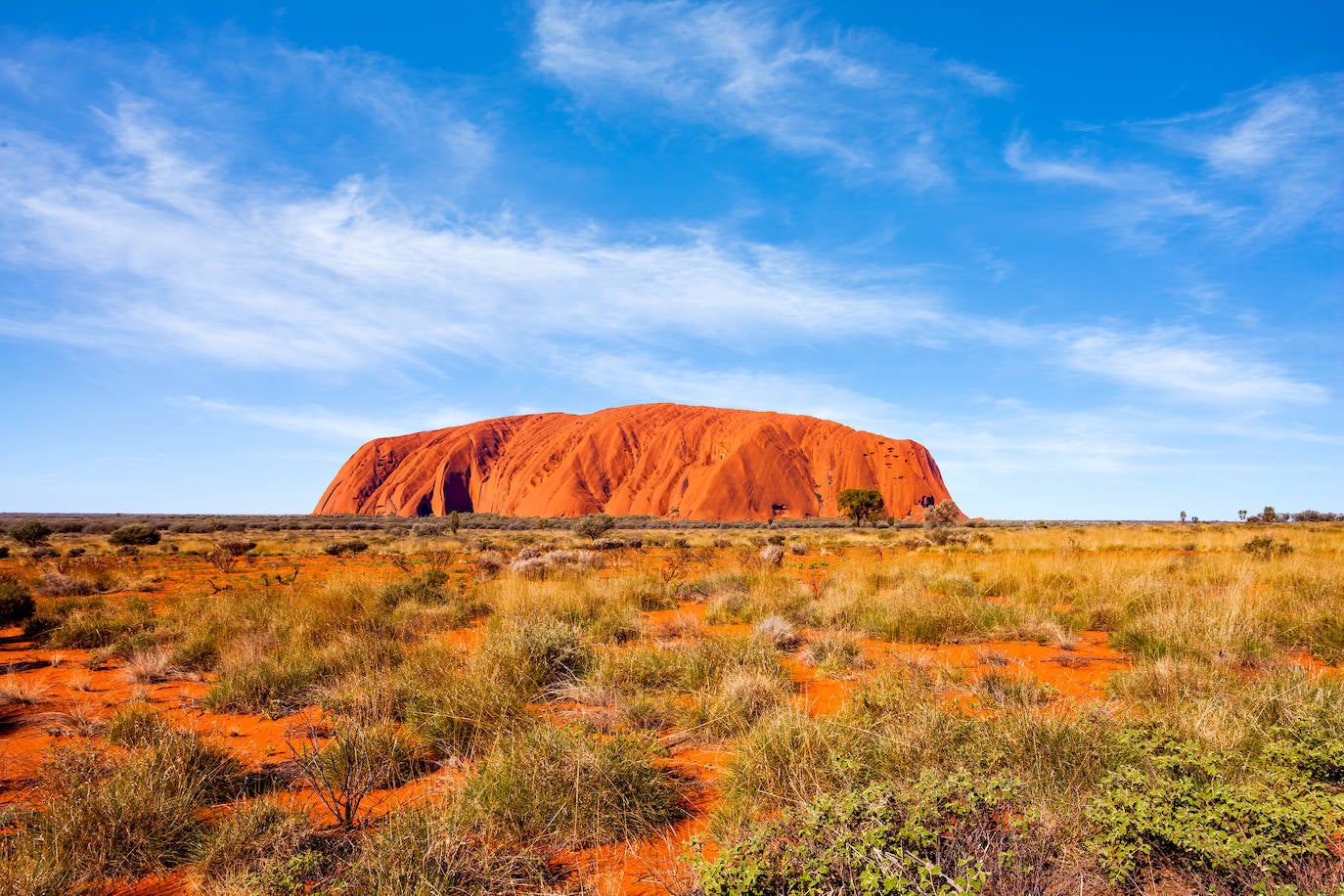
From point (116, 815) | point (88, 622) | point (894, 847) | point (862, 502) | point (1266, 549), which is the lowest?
point (88, 622)

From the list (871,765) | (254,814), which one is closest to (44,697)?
(254,814)

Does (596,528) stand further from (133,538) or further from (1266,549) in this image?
(1266,549)

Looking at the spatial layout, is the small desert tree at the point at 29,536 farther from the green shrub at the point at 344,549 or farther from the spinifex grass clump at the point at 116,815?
the spinifex grass clump at the point at 116,815

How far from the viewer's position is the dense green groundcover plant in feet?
6.97

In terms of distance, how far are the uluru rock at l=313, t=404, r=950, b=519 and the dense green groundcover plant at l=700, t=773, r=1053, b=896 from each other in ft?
272

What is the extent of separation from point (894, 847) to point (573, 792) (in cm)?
173

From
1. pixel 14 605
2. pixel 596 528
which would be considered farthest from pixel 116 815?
pixel 596 528

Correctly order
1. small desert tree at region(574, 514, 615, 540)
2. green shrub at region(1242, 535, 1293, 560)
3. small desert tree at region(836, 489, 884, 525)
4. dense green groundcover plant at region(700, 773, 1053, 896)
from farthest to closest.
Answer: small desert tree at region(836, 489, 884, 525), small desert tree at region(574, 514, 615, 540), green shrub at region(1242, 535, 1293, 560), dense green groundcover plant at region(700, 773, 1053, 896)

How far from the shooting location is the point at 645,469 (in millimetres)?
100062

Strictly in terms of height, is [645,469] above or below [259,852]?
above

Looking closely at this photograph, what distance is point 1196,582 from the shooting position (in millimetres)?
9719

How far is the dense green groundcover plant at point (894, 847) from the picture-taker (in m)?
2.12

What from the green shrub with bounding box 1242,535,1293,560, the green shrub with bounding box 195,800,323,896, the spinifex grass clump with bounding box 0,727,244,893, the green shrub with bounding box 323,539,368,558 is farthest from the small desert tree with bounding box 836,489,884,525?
the green shrub with bounding box 195,800,323,896

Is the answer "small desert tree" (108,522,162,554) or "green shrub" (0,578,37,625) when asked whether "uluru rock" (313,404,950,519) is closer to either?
"small desert tree" (108,522,162,554)
